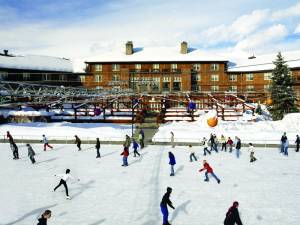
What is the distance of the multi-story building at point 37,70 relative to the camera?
185 feet

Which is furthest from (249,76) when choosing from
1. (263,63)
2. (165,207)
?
(165,207)

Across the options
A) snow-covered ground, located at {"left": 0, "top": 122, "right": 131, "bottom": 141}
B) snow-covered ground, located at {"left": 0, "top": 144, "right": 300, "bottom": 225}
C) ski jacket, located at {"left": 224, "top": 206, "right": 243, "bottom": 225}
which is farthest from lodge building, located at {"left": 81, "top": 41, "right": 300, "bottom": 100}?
ski jacket, located at {"left": 224, "top": 206, "right": 243, "bottom": 225}

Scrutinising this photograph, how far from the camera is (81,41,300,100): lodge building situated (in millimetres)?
63938

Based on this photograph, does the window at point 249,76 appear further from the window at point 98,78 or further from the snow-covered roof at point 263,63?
the window at point 98,78

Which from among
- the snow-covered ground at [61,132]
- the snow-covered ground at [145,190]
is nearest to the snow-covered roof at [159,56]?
the snow-covered ground at [61,132]

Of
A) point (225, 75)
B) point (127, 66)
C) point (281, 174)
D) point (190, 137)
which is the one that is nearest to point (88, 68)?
point (127, 66)

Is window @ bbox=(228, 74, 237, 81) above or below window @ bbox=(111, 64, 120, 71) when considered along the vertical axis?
below

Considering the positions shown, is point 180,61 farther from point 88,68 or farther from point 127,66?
point 88,68

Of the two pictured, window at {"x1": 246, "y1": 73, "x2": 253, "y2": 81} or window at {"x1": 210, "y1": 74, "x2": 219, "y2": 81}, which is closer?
window at {"x1": 210, "y1": 74, "x2": 219, "y2": 81}

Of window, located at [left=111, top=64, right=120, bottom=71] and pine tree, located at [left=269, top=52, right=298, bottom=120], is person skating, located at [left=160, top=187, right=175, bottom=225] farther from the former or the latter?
window, located at [left=111, top=64, right=120, bottom=71]

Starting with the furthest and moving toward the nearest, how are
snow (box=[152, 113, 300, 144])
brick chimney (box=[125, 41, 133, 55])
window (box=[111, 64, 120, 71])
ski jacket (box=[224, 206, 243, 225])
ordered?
brick chimney (box=[125, 41, 133, 55]) < window (box=[111, 64, 120, 71]) < snow (box=[152, 113, 300, 144]) < ski jacket (box=[224, 206, 243, 225])

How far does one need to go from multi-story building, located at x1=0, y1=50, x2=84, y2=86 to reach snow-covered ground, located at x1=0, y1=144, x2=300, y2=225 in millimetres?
35958

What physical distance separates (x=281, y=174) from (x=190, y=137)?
42.0ft

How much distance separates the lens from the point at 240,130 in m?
33.2
